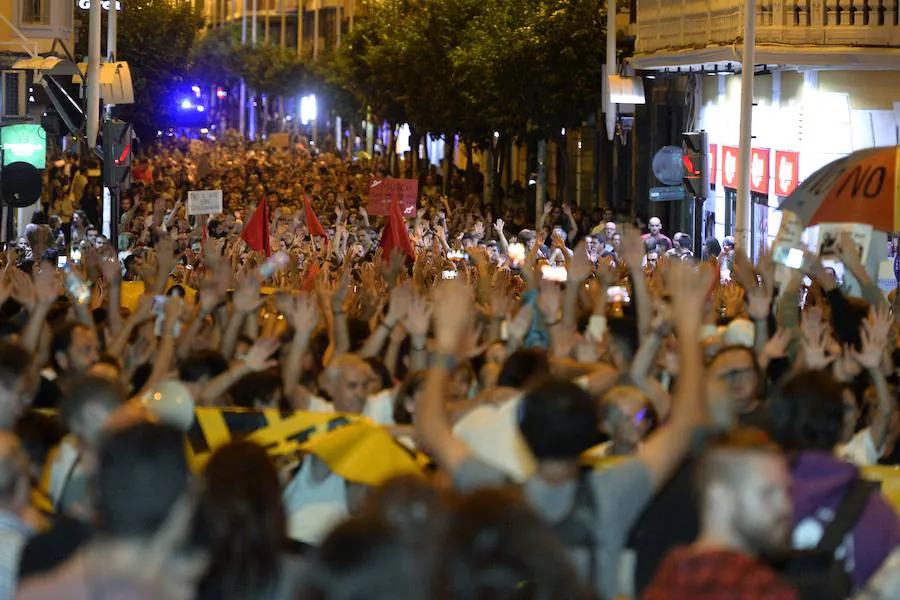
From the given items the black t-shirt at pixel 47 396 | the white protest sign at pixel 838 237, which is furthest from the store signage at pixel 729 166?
the black t-shirt at pixel 47 396

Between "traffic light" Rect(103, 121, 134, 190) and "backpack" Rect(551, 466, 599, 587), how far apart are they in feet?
62.0

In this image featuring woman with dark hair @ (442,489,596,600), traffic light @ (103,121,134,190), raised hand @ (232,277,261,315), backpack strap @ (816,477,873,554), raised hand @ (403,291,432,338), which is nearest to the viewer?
woman with dark hair @ (442,489,596,600)

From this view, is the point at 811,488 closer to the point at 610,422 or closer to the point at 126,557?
the point at 610,422

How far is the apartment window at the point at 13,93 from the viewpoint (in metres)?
34.8

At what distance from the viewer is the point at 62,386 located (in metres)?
8.56

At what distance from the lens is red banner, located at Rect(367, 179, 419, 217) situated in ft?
77.2

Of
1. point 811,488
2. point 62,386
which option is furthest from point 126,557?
point 62,386

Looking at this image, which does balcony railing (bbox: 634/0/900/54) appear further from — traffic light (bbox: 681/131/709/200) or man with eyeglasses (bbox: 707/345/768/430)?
man with eyeglasses (bbox: 707/345/768/430)

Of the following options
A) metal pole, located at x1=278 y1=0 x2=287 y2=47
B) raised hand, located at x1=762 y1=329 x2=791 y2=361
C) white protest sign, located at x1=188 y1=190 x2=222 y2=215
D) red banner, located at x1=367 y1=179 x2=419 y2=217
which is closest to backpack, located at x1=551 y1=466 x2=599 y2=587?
raised hand, located at x1=762 y1=329 x2=791 y2=361

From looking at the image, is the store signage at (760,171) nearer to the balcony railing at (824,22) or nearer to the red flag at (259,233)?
the balcony railing at (824,22)

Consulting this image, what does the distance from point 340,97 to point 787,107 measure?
61.0 m

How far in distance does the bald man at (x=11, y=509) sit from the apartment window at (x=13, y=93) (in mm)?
29524

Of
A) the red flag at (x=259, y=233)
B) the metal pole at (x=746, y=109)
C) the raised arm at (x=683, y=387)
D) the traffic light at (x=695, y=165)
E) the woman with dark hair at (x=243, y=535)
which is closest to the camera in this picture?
the woman with dark hair at (x=243, y=535)

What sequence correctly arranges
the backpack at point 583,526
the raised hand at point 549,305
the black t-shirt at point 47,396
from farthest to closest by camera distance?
the raised hand at point 549,305 → the black t-shirt at point 47,396 → the backpack at point 583,526
